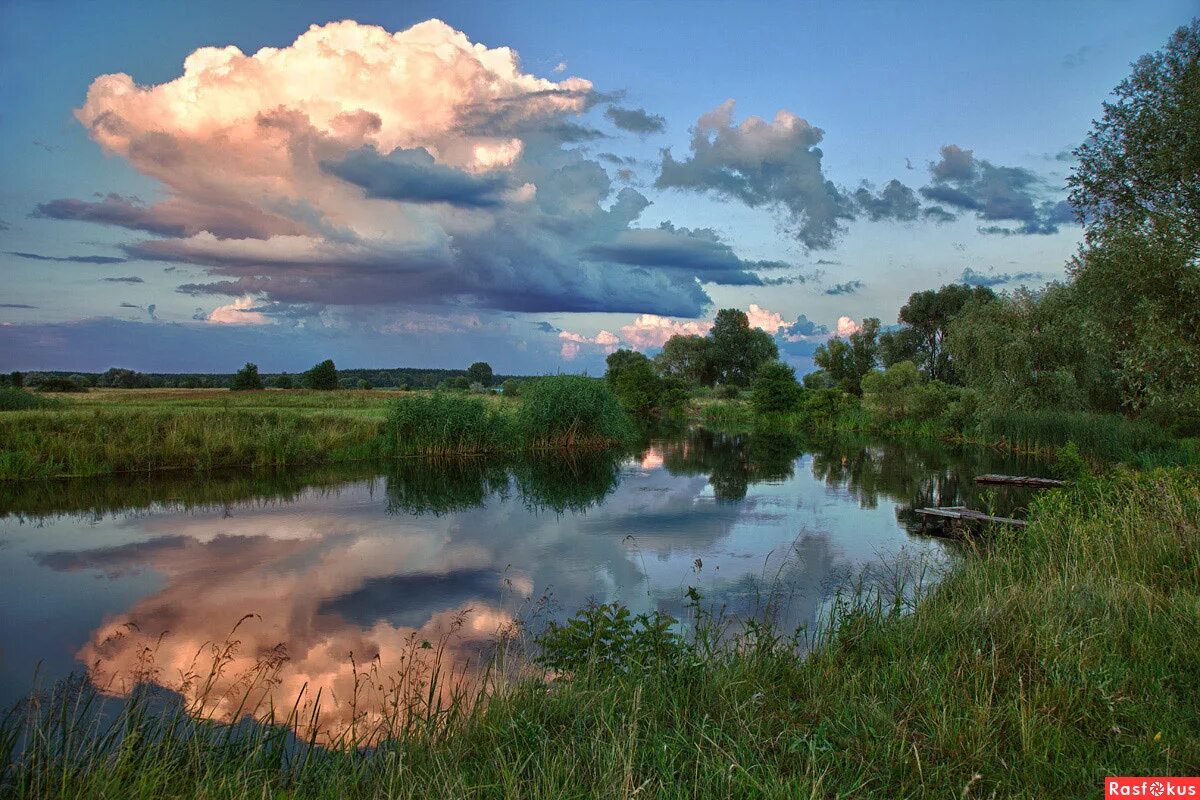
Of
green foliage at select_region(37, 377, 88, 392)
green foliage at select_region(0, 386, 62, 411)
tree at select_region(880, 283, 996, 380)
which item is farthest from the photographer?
tree at select_region(880, 283, 996, 380)

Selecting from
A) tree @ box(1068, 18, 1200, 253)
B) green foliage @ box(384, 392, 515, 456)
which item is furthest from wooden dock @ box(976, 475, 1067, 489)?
green foliage @ box(384, 392, 515, 456)

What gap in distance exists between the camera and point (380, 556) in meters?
13.1

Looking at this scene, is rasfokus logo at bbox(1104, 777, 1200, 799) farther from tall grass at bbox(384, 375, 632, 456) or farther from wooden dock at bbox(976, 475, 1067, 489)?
tall grass at bbox(384, 375, 632, 456)

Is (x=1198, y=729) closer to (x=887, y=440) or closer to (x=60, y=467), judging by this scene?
(x=60, y=467)

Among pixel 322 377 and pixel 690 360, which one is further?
pixel 690 360

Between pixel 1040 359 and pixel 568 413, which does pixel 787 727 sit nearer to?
pixel 568 413

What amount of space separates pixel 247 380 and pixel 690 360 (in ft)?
159

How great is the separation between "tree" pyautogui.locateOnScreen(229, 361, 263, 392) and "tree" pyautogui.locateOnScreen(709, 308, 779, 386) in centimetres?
4898

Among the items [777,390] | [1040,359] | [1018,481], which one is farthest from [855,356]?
[1018,481]

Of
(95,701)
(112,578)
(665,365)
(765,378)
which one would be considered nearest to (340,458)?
(112,578)

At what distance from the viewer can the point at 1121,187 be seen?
1678 centimetres

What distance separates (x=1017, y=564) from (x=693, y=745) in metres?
7.12

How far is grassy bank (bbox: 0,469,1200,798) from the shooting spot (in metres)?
3.93

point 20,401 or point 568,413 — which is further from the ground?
point 20,401
